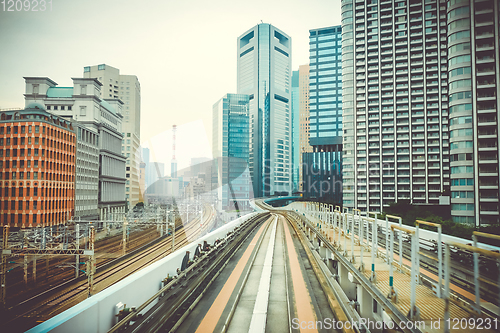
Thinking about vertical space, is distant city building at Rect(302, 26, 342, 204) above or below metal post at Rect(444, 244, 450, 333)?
above

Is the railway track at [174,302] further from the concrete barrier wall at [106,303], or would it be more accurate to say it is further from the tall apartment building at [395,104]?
the tall apartment building at [395,104]

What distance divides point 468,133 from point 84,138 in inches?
2198

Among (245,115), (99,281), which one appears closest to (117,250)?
(99,281)

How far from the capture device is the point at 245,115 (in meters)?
115

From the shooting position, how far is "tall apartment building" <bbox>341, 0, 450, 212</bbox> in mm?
52375

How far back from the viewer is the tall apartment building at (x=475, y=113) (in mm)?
29391

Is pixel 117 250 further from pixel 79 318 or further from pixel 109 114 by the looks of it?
pixel 109 114

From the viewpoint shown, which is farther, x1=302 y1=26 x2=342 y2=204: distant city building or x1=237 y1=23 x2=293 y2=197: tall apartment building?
x1=237 y1=23 x2=293 y2=197: tall apartment building

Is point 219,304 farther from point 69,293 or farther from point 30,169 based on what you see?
point 30,169

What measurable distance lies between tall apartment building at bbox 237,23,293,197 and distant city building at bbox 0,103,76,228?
100626mm

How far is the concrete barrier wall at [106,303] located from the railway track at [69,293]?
1460cm

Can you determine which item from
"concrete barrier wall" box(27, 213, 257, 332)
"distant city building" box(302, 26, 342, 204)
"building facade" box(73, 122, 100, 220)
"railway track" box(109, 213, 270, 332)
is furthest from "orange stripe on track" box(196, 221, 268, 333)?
"distant city building" box(302, 26, 342, 204)

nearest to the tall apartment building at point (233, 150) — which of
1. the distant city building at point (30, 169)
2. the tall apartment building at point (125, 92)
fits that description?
the tall apartment building at point (125, 92)

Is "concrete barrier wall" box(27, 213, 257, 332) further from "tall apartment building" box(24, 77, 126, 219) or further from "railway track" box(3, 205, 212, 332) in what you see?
"tall apartment building" box(24, 77, 126, 219)
